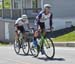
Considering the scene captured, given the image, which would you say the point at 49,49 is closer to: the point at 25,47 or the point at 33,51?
the point at 33,51

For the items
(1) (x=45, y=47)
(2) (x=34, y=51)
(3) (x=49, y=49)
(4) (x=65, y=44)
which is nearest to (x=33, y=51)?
(2) (x=34, y=51)

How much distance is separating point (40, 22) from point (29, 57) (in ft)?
5.10

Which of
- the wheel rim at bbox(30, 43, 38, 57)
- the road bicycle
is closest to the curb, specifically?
the wheel rim at bbox(30, 43, 38, 57)

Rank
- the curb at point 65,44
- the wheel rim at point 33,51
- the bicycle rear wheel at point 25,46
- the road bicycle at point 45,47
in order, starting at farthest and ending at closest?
the curb at point 65,44
the bicycle rear wheel at point 25,46
the wheel rim at point 33,51
the road bicycle at point 45,47

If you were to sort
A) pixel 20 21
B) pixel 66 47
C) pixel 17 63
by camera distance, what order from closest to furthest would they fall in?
pixel 17 63
pixel 20 21
pixel 66 47

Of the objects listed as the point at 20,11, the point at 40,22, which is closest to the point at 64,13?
the point at 20,11

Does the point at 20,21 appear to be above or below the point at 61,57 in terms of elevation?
above

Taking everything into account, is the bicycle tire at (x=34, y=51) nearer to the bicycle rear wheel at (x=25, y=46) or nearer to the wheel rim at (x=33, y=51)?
the wheel rim at (x=33, y=51)

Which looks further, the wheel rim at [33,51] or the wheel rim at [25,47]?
the wheel rim at [25,47]

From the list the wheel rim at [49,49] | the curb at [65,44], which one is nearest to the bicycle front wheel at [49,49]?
the wheel rim at [49,49]

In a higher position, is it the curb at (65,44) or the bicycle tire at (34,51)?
the bicycle tire at (34,51)

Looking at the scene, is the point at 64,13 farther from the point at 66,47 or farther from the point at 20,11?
the point at 66,47

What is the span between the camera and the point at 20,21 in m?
15.6

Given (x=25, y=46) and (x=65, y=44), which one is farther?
(x=65, y=44)
